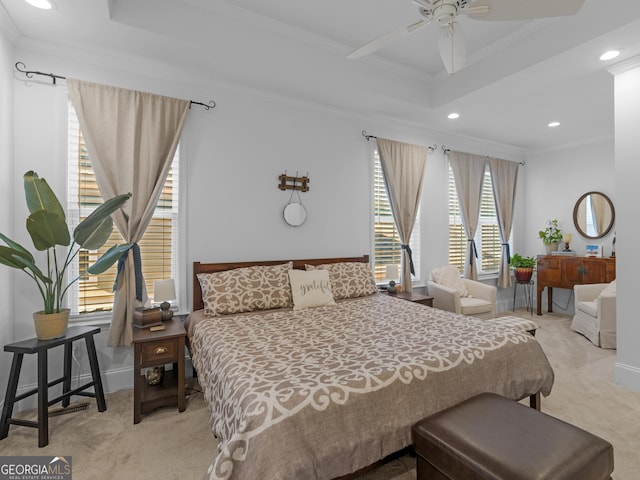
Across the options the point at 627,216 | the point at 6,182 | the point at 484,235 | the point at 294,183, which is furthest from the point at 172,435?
the point at 484,235

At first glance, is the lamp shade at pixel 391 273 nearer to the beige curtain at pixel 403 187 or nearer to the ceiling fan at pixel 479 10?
the beige curtain at pixel 403 187

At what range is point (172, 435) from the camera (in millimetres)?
2209

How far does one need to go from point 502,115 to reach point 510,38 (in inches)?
48.3

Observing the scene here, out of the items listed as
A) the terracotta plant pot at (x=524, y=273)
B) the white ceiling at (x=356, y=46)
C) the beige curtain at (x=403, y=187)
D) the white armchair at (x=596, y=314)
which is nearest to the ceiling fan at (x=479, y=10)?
the white ceiling at (x=356, y=46)

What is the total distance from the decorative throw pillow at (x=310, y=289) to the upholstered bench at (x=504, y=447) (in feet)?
5.22

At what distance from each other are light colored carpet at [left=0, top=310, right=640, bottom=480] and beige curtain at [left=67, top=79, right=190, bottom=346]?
64cm

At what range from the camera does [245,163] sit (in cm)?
342

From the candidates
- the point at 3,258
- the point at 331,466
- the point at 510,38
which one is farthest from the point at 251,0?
the point at 331,466

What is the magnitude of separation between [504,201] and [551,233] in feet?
3.01

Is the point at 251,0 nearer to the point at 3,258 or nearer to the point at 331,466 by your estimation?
the point at 3,258

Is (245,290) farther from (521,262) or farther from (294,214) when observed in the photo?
(521,262)

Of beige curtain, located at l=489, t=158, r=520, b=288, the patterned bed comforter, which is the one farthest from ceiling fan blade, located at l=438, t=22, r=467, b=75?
beige curtain, located at l=489, t=158, r=520, b=288

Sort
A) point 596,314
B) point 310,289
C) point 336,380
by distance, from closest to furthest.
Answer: point 336,380 < point 310,289 < point 596,314

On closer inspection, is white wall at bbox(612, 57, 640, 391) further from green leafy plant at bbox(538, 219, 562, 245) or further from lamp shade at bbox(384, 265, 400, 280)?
green leafy plant at bbox(538, 219, 562, 245)
